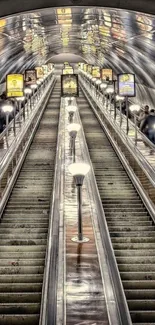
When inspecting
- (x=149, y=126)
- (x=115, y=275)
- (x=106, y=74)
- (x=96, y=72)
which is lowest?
(x=115, y=275)

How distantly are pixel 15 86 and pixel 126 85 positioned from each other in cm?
502

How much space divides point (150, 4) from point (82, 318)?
1100 cm

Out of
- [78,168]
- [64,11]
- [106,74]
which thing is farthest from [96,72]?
[78,168]

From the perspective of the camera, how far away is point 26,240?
10.4 metres

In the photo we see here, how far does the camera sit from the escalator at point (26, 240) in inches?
293

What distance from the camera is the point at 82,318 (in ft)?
21.7

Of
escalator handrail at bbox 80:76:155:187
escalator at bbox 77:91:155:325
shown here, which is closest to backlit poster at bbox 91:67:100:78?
escalator at bbox 77:91:155:325

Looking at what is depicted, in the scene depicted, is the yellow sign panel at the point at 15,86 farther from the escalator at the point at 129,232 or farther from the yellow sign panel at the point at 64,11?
the yellow sign panel at the point at 64,11

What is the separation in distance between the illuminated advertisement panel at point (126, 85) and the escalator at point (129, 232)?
4.65 meters

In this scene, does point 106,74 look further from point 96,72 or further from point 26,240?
point 26,240

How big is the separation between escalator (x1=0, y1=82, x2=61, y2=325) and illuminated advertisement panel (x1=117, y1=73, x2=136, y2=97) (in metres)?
5.62

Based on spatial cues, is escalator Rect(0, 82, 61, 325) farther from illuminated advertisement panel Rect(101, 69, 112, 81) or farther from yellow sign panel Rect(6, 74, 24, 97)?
illuminated advertisement panel Rect(101, 69, 112, 81)

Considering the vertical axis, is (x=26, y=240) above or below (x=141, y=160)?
below

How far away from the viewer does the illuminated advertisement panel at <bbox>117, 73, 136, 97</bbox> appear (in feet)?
75.9
